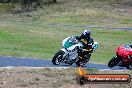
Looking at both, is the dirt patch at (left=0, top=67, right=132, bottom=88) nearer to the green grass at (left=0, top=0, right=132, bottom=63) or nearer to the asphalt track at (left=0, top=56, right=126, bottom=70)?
the asphalt track at (left=0, top=56, right=126, bottom=70)

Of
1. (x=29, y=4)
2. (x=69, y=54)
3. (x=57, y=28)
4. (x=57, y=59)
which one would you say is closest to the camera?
(x=57, y=59)

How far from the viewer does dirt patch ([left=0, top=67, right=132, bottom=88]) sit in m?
13.9

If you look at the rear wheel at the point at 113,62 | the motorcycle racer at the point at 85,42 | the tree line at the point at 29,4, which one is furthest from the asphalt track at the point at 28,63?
the tree line at the point at 29,4

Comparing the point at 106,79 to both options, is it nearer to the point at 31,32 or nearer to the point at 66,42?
the point at 66,42

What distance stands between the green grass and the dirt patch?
8038 millimetres

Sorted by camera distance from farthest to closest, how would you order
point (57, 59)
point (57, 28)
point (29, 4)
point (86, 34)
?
point (29, 4) < point (57, 28) < point (86, 34) < point (57, 59)

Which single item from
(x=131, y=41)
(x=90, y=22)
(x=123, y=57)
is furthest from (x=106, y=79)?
(x=90, y=22)

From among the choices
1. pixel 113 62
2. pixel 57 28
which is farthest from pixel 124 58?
pixel 57 28

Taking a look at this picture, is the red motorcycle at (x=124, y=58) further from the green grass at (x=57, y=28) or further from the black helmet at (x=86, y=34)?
the green grass at (x=57, y=28)

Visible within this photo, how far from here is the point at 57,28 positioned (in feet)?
165

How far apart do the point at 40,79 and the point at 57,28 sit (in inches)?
1402

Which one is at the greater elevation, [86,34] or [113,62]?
[86,34]

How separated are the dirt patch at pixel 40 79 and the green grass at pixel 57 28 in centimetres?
804

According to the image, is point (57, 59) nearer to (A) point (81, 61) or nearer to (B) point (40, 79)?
(A) point (81, 61)
